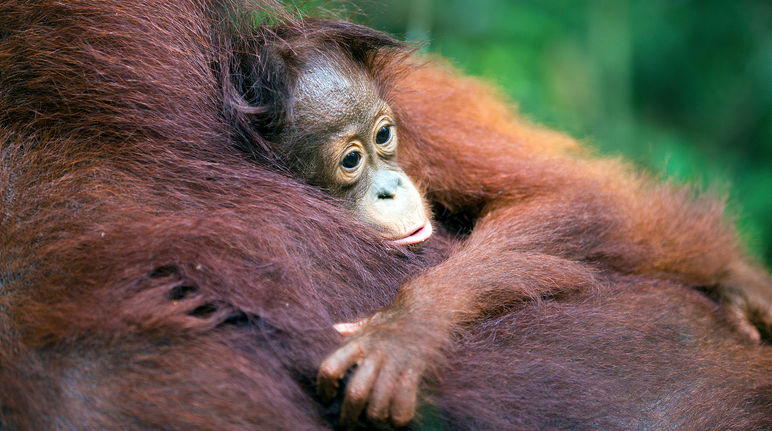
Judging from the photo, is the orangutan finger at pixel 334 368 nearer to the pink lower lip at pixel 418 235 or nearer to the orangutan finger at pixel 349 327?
the orangutan finger at pixel 349 327

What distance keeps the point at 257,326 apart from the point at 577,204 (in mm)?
1084

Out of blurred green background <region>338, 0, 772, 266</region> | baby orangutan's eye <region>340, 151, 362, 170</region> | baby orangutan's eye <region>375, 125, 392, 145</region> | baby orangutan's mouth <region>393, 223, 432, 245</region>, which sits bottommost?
baby orangutan's mouth <region>393, 223, 432, 245</region>

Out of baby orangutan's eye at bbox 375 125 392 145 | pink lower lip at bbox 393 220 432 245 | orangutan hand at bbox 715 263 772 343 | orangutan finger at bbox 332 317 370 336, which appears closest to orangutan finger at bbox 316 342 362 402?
orangutan finger at bbox 332 317 370 336

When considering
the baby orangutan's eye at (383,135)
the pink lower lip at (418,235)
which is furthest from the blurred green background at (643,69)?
the pink lower lip at (418,235)

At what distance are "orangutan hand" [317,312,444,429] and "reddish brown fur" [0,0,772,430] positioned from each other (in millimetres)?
55

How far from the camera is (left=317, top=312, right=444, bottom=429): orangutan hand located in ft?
3.78

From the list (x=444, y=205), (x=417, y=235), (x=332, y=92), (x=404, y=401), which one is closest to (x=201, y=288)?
(x=404, y=401)

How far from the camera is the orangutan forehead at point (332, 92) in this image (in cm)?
175

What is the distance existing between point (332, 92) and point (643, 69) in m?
3.02

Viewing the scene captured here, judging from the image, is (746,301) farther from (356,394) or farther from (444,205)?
(356,394)

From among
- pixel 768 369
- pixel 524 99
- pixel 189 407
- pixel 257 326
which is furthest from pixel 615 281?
pixel 524 99

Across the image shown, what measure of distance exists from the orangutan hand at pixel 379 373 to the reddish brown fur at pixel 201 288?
55mm

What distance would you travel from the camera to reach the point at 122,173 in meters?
1.38

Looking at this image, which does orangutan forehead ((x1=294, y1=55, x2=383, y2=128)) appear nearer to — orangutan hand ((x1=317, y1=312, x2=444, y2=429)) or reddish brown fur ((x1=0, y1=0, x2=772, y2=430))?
reddish brown fur ((x1=0, y1=0, x2=772, y2=430))
